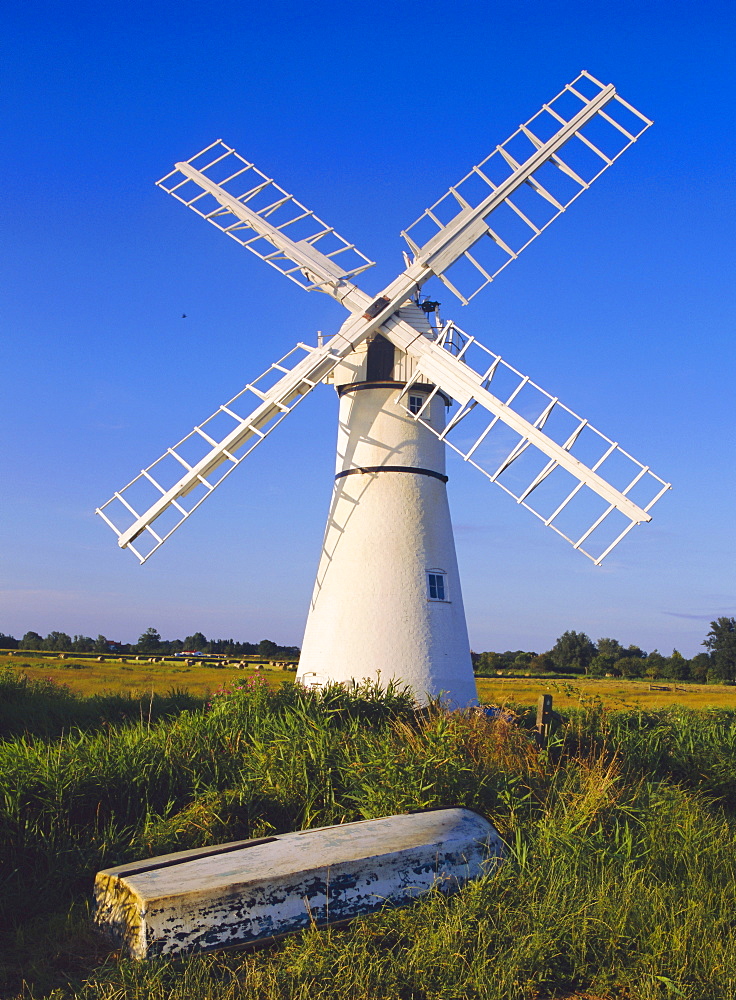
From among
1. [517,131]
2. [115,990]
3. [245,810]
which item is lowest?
[115,990]

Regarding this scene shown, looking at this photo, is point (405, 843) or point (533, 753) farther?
point (533, 753)

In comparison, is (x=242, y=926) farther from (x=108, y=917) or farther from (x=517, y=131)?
(x=517, y=131)

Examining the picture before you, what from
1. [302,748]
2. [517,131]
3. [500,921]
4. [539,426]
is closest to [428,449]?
[539,426]

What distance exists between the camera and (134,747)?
818 cm

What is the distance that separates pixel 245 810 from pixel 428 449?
9.18 metres

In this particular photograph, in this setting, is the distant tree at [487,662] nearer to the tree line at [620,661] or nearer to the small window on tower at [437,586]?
the tree line at [620,661]

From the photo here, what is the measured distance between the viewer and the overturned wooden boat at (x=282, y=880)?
554 centimetres

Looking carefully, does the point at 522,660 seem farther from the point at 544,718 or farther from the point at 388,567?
the point at 544,718

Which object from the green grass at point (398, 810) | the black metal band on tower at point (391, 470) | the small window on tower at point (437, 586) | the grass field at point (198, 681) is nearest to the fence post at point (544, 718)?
the green grass at point (398, 810)

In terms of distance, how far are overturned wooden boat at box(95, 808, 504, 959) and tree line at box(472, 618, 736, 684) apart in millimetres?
46091

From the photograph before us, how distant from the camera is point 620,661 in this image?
202ft

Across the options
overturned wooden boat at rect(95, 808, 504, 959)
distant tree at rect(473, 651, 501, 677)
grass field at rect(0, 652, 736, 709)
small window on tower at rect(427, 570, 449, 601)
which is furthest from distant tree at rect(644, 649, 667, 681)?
overturned wooden boat at rect(95, 808, 504, 959)

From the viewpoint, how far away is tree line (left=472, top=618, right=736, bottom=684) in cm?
5738

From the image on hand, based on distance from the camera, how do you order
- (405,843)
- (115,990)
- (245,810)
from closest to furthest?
1. (115,990)
2. (405,843)
3. (245,810)
